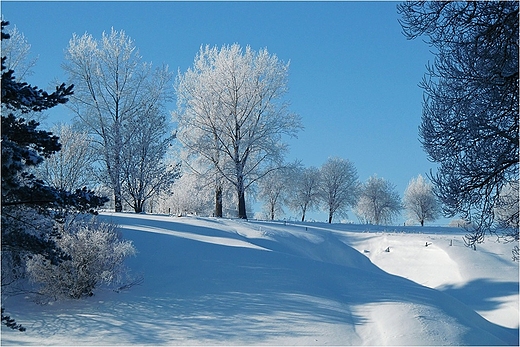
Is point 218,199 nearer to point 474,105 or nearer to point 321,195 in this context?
point 474,105

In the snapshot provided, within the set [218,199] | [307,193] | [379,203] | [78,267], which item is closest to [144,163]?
[218,199]

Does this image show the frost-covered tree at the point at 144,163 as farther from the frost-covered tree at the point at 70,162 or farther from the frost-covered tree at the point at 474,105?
the frost-covered tree at the point at 474,105

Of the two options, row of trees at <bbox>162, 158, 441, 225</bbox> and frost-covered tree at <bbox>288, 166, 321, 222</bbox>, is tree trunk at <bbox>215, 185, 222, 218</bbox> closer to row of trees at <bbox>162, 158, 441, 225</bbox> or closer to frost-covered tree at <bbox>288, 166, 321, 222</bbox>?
row of trees at <bbox>162, 158, 441, 225</bbox>

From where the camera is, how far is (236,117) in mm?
27250

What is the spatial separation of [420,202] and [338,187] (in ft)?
42.4

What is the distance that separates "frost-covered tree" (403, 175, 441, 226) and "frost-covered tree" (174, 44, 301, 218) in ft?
110

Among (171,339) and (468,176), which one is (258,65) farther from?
(171,339)

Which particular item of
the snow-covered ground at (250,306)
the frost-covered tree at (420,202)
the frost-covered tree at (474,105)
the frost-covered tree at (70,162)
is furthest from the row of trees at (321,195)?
the frost-covered tree at (474,105)

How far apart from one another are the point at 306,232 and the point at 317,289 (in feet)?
31.5

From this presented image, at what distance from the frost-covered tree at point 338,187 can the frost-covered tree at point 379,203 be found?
257 inches

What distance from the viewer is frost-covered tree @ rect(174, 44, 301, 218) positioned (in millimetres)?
26922

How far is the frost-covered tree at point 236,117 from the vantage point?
88.3 ft

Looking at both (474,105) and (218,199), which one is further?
(218,199)

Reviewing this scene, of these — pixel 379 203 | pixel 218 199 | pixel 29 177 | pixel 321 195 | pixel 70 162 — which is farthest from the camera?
pixel 379 203
